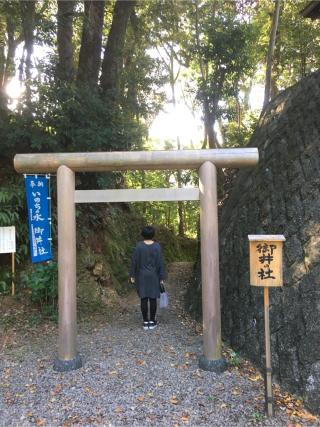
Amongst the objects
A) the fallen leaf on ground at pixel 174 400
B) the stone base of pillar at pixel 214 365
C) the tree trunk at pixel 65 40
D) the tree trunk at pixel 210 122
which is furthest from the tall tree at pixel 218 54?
the fallen leaf on ground at pixel 174 400

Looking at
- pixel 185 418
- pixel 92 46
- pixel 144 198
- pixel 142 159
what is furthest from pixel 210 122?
pixel 185 418

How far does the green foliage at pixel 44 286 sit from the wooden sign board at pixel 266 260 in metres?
4.02

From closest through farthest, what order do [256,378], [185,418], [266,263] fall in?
[185,418] → [266,263] → [256,378]

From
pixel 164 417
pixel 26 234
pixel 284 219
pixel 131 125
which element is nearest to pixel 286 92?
pixel 131 125

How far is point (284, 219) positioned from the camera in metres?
5.56

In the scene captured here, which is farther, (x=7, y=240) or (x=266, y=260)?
(x=7, y=240)

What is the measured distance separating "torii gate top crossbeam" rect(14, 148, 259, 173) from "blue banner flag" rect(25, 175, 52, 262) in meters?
1.08

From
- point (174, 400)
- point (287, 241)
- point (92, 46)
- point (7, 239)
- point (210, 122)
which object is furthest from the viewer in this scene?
point (210, 122)

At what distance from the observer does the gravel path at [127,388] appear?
3475 mm

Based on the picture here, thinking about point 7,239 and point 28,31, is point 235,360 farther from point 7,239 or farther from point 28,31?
point 28,31

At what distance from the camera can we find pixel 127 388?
4016 millimetres

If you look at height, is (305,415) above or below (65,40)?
below

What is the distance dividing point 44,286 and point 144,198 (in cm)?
284

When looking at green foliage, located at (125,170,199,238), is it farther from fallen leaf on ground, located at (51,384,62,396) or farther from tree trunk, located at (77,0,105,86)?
fallen leaf on ground, located at (51,384,62,396)
